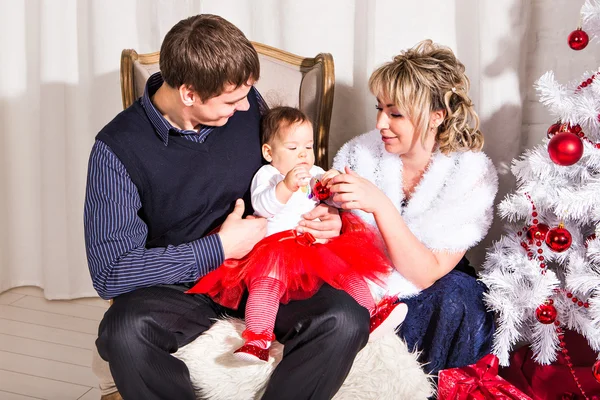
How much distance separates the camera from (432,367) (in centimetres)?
191

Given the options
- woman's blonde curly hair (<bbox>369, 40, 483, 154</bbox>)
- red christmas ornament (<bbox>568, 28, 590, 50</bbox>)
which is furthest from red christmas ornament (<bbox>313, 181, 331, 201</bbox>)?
red christmas ornament (<bbox>568, 28, 590, 50</bbox>)

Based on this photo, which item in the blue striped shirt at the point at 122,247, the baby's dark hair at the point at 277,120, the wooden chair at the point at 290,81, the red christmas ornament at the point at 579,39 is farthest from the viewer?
the wooden chair at the point at 290,81

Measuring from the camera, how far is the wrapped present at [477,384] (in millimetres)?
1855

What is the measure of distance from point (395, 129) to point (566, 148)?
493 millimetres

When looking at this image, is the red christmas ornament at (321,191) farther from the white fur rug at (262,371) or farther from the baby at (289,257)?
the white fur rug at (262,371)

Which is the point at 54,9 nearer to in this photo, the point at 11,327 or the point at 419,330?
the point at 11,327

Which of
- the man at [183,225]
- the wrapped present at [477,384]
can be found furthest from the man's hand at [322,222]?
the wrapped present at [477,384]

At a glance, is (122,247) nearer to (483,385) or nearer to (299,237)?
(299,237)

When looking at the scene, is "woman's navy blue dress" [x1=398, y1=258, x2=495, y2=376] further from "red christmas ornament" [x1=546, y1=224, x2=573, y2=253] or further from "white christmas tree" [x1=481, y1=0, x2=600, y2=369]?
"red christmas ornament" [x1=546, y1=224, x2=573, y2=253]

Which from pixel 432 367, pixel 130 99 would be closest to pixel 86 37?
pixel 130 99

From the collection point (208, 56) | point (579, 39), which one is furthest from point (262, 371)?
point (579, 39)

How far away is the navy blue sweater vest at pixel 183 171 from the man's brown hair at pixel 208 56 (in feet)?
0.61

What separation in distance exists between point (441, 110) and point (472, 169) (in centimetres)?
19

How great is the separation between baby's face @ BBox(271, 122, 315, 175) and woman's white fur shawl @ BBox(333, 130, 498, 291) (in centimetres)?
27
